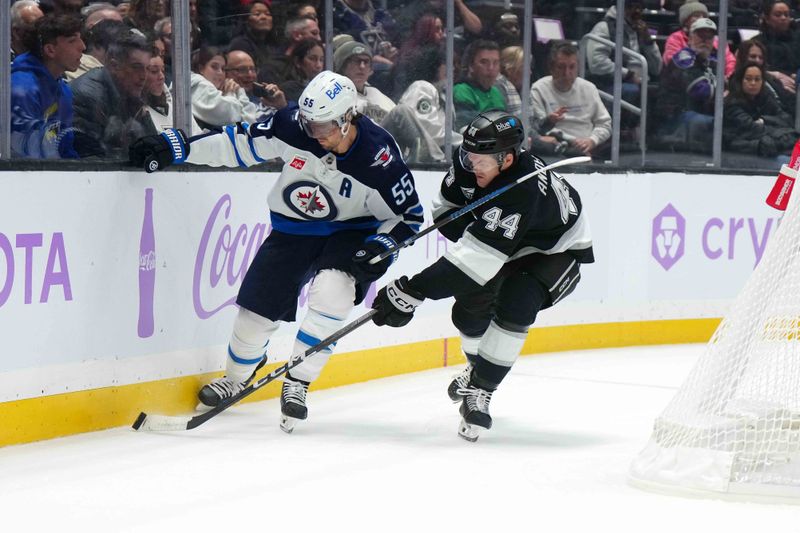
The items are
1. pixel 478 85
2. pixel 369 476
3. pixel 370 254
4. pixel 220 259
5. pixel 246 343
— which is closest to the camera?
pixel 369 476

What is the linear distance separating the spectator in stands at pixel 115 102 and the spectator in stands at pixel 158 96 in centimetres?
2

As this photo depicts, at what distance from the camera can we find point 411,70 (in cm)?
568

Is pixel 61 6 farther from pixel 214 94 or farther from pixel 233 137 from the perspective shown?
pixel 214 94

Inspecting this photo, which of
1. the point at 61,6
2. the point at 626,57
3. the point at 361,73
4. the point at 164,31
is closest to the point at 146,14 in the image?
the point at 164,31

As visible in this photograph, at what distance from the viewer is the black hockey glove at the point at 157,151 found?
402 cm

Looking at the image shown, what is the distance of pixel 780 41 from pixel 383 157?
3.91 meters

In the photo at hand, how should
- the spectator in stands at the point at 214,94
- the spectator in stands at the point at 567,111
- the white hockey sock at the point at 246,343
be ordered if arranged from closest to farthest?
the white hockey sock at the point at 246,343 < the spectator in stands at the point at 214,94 < the spectator in stands at the point at 567,111

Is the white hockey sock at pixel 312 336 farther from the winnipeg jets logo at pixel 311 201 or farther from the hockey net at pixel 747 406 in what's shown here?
the hockey net at pixel 747 406

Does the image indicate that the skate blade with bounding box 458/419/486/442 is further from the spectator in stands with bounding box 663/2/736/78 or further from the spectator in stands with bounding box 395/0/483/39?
the spectator in stands with bounding box 663/2/736/78

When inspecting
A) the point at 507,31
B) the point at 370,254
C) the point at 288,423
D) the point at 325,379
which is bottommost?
the point at 325,379

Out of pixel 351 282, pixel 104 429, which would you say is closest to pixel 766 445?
pixel 351 282

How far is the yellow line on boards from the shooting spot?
3.79m

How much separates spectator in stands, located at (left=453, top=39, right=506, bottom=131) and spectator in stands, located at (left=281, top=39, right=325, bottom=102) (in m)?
0.98

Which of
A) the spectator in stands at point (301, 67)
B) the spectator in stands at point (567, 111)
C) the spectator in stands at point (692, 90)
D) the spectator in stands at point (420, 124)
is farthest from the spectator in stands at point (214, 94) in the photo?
Result: the spectator in stands at point (692, 90)
